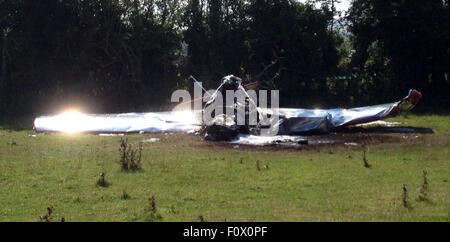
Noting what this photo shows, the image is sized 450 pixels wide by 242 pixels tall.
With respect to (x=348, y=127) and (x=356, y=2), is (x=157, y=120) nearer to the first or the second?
(x=348, y=127)

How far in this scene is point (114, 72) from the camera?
2106 centimetres

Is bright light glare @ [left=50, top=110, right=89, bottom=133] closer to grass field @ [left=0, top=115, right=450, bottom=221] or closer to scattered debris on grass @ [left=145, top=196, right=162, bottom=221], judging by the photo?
grass field @ [left=0, top=115, right=450, bottom=221]

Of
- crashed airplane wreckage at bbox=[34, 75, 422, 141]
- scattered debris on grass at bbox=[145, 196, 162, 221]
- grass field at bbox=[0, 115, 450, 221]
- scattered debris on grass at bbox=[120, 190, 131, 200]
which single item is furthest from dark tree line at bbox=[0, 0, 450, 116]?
scattered debris on grass at bbox=[145, 196, 162, 221]

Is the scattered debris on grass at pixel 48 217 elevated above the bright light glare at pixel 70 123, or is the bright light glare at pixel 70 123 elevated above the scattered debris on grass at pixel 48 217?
the bright light glare at pixel 70 123

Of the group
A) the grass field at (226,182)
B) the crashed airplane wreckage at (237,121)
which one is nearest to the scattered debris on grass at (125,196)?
the grass field at (226,182)

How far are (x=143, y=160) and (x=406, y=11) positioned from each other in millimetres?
12619

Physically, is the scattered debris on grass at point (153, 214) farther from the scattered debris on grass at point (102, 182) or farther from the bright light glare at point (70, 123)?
the bright light glare at point (70, 123)

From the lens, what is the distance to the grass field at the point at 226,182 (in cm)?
716

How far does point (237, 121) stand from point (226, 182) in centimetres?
527

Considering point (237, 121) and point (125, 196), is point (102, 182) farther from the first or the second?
point (237, 121)

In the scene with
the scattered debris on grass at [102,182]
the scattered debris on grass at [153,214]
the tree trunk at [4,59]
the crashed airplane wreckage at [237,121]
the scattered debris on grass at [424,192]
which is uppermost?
the tree trunk at [4,59]

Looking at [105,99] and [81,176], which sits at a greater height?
[105,99]

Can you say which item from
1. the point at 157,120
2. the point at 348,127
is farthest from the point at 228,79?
the point at 348,127

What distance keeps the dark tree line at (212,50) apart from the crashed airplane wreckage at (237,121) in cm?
495
